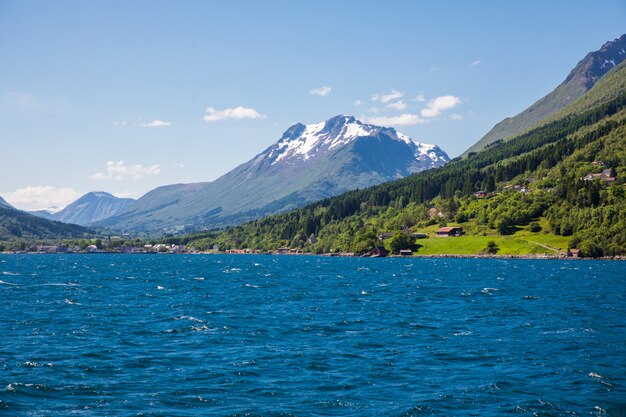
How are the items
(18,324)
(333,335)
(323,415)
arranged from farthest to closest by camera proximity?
(18,324) < (333,335) < (323,415)

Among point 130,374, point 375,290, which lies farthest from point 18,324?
point 375,290

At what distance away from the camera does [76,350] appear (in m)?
49.1

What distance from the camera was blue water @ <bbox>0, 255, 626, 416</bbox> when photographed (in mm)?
35156

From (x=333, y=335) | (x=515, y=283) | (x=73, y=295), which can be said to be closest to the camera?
(x=333, y=335)

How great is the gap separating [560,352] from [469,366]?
31.1 ft

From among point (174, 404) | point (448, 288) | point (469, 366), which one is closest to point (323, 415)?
point (174, 404)

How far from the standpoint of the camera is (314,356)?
47531 millimetres

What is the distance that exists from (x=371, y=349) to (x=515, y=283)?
70.8m

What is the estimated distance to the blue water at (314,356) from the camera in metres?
35.2

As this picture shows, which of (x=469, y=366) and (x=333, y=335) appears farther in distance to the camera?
(x=333, y=335)

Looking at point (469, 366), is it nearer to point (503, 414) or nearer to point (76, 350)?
point (503, 414)

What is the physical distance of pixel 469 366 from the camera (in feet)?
144

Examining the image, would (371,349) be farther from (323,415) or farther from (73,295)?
(73,295)

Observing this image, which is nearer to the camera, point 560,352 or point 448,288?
point 560,352
